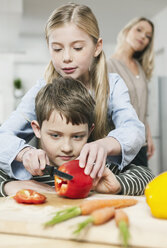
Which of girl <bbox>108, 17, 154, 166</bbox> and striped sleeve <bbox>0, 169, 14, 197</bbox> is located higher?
girl <bbox>108, 17, 154, 166</bbox>

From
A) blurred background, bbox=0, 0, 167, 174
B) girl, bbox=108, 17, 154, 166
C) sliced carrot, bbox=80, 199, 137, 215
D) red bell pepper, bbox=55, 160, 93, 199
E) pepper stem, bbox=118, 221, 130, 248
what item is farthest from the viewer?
blurred background, bbox=0, 0, 167, 174

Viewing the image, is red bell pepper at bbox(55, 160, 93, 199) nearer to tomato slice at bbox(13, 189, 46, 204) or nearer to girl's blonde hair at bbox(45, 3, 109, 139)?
tomato slice at bbox(13, 189, 46, 204)

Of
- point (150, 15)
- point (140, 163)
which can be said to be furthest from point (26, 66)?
point (140, 163)

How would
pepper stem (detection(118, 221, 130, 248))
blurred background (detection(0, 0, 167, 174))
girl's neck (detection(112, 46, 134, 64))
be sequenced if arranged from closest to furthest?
pepper stem (detection(118, 221, 130, 248)), girl's neck (detection(112, 46, 134, 64)), blurred background (detection(0, 0, 167, 174))

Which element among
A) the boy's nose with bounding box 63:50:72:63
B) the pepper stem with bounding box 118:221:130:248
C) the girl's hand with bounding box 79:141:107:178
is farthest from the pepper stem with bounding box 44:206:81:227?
the boy's nose with bounding box 63:50:72:63

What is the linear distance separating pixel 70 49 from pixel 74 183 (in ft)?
1.42

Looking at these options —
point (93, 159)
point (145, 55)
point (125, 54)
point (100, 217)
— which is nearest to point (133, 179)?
point (93, 159)

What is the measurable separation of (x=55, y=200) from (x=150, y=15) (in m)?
5.71

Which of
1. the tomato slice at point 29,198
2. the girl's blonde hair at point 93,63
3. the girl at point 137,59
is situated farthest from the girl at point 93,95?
the girl at point 137,59

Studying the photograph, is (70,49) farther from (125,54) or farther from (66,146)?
(125,54)

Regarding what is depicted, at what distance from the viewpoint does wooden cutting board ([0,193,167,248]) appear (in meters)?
0.56

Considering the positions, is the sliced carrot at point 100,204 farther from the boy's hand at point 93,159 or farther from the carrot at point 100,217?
the boy's hand at point 93,159

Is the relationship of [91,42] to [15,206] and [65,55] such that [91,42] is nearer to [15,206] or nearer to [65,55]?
[65,55]

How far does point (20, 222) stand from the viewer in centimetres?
60
